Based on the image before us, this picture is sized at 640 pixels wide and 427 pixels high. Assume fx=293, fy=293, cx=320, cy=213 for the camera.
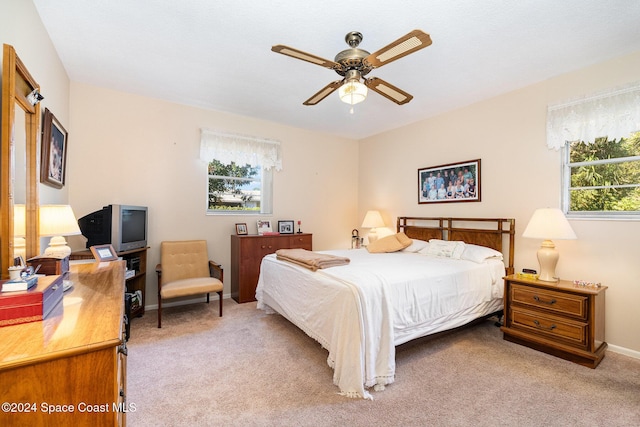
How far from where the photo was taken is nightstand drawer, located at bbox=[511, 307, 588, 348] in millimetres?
2525

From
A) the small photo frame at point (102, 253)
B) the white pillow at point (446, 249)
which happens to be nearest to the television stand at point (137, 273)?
the small photo frame at point (102, 253)

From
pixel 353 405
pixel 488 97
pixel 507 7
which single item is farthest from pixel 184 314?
pixel 488 97

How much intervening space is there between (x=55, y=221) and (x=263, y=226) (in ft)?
9.88

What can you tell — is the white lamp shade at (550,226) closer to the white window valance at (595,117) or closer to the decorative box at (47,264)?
the white window valance at (595,117)

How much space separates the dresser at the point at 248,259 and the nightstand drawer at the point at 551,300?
3025mm

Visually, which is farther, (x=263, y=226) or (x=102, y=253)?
(x=263, y=226)

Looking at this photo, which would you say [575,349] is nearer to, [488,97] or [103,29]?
[488,97]

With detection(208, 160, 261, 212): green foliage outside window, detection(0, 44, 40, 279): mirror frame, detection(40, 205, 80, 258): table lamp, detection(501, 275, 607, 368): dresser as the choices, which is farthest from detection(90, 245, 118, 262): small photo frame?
detection(501, 275, 607, 368): dresser

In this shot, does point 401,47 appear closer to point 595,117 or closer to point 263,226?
point 595,117

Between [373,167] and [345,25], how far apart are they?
329 centimetres

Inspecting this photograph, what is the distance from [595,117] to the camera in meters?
2.85

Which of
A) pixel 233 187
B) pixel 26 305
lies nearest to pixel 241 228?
pixel 233 187

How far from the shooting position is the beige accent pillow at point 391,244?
4.01m

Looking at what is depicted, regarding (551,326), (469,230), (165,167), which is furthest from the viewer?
(165,167)
